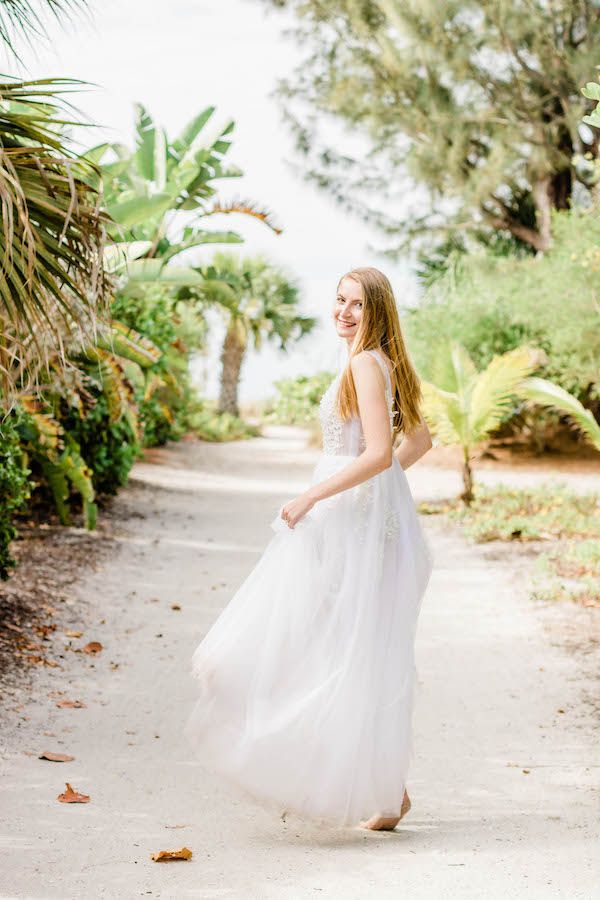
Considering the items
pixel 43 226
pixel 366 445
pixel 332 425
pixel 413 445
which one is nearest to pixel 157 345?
pixel 43 226

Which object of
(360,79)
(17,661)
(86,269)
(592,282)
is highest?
(360,79)

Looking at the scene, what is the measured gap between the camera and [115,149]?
44.9 feet

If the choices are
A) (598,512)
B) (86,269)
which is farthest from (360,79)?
(86,269)

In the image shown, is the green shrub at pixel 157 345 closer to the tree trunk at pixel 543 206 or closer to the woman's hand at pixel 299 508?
the woman's hand at pixel 299 508

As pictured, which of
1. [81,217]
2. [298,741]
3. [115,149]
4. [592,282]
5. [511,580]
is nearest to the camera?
[298,741]

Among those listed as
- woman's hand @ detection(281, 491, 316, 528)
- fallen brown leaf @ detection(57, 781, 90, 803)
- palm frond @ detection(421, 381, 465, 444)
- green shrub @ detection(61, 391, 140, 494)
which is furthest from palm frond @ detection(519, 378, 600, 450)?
fallen brown leaf @ detection(57, 781, 90, 803)

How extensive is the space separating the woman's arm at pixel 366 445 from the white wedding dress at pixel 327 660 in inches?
3.1

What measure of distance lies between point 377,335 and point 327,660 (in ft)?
3.83

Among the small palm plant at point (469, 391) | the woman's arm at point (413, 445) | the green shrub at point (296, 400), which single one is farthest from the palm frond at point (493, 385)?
the green shrub at point (296, 400)

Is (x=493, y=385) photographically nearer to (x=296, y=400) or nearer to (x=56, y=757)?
(x=56, y=757)

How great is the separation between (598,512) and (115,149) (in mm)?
7559

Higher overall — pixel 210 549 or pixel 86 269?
pixel 86 269

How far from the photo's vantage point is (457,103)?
23406 mm

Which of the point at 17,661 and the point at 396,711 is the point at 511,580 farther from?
the point at 396,711
